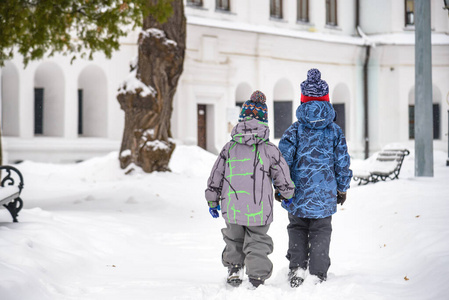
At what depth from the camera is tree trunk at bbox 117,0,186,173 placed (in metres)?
13.2

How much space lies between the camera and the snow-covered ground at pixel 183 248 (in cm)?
432

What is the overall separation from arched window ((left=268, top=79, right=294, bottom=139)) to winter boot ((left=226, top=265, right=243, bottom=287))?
1916cm

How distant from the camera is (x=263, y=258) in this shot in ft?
14.3

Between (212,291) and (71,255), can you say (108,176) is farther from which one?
(212,291)

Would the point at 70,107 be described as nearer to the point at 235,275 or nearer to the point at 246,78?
the point at 246,78

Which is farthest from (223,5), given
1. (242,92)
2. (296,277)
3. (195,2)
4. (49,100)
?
(296,277)

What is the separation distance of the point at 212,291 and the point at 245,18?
18.7 meters

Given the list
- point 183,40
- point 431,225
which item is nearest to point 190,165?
point 183,40

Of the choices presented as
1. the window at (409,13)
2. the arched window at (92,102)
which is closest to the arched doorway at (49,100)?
the arched window at (92,102)

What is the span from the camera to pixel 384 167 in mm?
13281

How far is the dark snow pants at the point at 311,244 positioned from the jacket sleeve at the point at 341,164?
0.98ft

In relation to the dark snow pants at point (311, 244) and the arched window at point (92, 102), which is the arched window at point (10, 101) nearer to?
the arched window at point (92, 102)

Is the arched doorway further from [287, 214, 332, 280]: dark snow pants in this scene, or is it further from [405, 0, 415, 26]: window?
[405, 0, 415, 26]: window

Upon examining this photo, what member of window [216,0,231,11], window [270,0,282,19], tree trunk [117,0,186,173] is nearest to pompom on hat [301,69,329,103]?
tree trunk [117,0,186,173]
